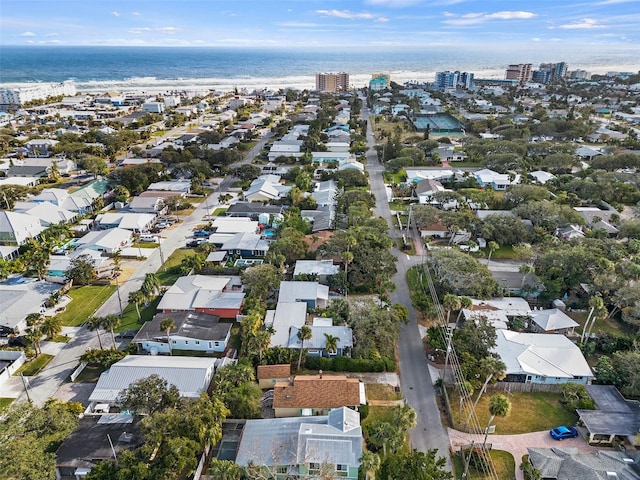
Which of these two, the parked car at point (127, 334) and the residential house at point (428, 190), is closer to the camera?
the parked car at point (127, 334)

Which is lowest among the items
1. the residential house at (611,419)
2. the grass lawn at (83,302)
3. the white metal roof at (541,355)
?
the grass lawn at (83,302)

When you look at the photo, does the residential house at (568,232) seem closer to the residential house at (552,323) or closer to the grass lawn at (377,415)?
the residential house at (552,323)

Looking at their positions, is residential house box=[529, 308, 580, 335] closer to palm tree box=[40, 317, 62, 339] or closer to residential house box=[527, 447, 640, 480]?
residential house box=[527, 447, 640, 480]

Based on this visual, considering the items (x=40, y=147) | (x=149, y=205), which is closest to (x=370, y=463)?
(x=149, y=205)

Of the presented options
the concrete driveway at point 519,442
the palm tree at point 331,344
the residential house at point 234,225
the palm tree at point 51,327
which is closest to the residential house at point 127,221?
the residential house at point 234,225

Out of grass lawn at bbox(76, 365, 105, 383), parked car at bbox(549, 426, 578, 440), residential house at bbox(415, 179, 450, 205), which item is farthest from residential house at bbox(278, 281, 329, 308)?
residential house at bbox(415, 179, 450, 205)

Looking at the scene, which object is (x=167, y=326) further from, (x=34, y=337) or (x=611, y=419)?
(x=611, y=419)
